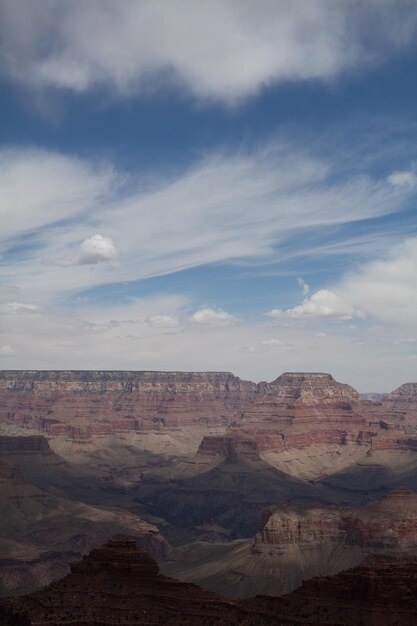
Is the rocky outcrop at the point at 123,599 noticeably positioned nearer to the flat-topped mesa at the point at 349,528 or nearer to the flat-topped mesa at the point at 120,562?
the flat-topped mesa at the point at 120,562

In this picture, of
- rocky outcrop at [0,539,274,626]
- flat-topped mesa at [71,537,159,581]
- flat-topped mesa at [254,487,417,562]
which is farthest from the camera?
flat-topped mesa at [254,487,417,562]

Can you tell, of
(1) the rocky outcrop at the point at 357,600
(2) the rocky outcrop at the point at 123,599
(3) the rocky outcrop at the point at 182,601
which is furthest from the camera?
(1) the rocky outcrop at the point at 357,600

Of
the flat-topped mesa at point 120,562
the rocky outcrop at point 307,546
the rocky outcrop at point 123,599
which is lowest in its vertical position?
the rocky outcrop at point 307,546

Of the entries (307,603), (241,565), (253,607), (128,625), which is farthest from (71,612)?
(241,565)

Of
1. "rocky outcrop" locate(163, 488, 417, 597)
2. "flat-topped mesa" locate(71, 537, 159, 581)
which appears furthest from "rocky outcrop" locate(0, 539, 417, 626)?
"rocky outcrop" locate(163, 488, 417, 597)

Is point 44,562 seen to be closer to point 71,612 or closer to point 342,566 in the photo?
point 342,566

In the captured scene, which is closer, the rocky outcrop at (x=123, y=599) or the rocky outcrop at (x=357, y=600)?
the rocky outcrop at (x=123, y=599)

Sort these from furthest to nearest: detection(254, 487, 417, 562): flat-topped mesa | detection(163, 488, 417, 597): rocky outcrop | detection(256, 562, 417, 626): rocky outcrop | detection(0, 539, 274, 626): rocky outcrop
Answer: detection(254, 487, 417, 562): flat-topped mesa < detection(163, 488, 417, 597): rocky outcrop < detection(256, 562, 417, 626): rocky outcrop < detection(0, 539, 274, 626): rocky outcrop

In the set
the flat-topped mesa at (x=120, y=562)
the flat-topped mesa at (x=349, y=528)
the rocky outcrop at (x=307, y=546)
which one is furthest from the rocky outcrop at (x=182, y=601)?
the flat-topped mesa at (x=349, y=528)

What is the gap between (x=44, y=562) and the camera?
594 ft

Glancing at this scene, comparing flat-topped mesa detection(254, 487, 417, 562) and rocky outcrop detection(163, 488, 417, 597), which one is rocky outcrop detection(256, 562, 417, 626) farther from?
flat-topped mesa detection(254, 487, 417, 562)

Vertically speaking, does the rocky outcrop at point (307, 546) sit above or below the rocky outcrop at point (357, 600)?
below

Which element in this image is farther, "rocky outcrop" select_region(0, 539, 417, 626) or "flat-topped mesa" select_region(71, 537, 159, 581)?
"flat-topped mesa" select_region(71, 537, 159, 581)

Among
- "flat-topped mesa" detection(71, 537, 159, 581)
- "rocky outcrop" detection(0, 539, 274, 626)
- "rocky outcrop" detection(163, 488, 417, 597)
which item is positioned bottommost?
"rocky outcrop" detection(163, 488, 417, 597)
